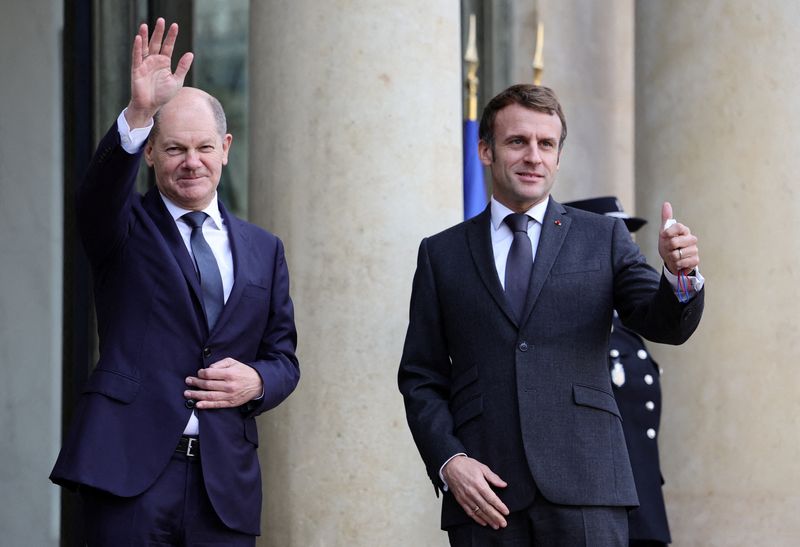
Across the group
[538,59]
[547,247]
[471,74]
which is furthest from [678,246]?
[538,59]

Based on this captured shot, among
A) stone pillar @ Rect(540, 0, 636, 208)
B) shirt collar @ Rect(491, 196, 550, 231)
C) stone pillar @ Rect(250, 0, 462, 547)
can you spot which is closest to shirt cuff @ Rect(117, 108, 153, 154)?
shirt collar @ Rect(491, 196, 550, 231)

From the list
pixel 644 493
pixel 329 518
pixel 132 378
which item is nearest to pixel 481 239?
pixel 132 378

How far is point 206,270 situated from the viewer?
14.4ft

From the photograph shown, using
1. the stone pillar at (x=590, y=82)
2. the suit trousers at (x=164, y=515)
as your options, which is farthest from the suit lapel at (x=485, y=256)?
the stone pillar at (x=590, y=82)

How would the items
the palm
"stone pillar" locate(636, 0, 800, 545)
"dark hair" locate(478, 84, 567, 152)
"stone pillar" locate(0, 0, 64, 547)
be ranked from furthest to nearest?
1. "stone pillar" locate(636, 0, 800, 545)
2. "stone pillar" locate(0, 0, 64, 547)
3. "dark hair" locate(478, 84, 567, 152)
4. the palm

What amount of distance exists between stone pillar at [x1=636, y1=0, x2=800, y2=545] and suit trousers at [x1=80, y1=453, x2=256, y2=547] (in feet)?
11.9

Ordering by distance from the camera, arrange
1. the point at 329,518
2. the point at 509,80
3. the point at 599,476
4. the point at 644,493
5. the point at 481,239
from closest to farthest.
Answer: the point at 599,476
the point at 481,239
the point at 329,518
the point at 644,493
the point at 509,80

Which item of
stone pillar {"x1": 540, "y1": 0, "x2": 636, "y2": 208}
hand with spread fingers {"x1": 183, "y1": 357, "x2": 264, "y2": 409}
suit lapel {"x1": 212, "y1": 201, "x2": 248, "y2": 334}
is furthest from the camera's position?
stone pillar {"x1": 540, "y1": 0, "x2": 636, "y2": 208}

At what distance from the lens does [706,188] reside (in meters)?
7.46

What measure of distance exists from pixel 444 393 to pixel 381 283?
136 centimetres

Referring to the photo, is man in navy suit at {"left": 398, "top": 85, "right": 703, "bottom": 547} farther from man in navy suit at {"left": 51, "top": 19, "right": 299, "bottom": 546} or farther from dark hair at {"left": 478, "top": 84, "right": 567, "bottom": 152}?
man in navy suit at {"left": 51, "top": 19, "right": 299, "bottom": 546}

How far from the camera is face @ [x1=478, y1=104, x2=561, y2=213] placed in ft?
14.5

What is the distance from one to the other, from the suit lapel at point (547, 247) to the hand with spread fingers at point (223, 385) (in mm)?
828

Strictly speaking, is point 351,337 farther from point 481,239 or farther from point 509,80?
point 509,80
